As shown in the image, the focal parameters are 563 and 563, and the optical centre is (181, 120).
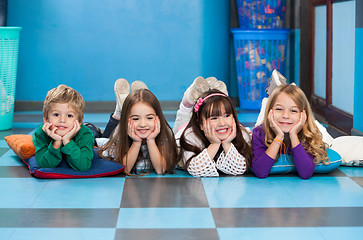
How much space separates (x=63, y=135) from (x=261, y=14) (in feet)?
9.93

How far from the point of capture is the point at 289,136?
2.77 meters

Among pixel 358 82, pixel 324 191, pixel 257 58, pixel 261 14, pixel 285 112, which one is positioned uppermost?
pixel 261 14

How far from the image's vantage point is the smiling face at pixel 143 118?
2.77 metres

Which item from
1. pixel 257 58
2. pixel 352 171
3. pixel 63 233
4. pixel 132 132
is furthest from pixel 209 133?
pixel 257 58

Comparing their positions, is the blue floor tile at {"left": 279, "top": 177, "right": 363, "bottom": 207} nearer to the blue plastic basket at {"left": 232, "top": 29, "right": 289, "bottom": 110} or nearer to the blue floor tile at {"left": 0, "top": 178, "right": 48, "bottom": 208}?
the blue floor tile at {"left": 0, "top": 178, "right": 48, "bottom": 208}

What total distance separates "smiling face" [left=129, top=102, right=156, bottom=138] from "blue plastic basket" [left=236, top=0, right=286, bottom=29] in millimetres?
2712

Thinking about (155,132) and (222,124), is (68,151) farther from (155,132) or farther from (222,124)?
(222,124)

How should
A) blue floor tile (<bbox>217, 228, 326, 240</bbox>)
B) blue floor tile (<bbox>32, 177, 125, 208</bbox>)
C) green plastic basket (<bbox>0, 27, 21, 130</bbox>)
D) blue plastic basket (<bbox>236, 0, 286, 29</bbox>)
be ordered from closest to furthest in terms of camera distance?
blue floor tile (<bbox>217, 228, 326, 240</bbox>) → blue floor tile (<bbox>32, 177, 125, 208</bbox>) → green plastic basket (<bbox>0, 27, 21, 130</bbox>) → blue plastic basket (<bbox>236, 0, 286, 29</bbox>)

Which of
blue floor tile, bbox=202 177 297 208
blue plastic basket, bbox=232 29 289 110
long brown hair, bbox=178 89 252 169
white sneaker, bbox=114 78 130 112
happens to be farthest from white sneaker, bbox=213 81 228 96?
blue plastic basket, bbox=232 29 289 110

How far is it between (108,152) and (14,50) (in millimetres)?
1816

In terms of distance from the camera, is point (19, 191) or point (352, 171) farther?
point (352, 171)

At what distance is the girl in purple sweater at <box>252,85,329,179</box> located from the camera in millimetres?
2719

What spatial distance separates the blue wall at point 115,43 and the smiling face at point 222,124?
267 centimetres

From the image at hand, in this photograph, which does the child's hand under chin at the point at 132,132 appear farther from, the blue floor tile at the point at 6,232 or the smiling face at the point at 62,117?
the blue floor tile at the point at 6,232
